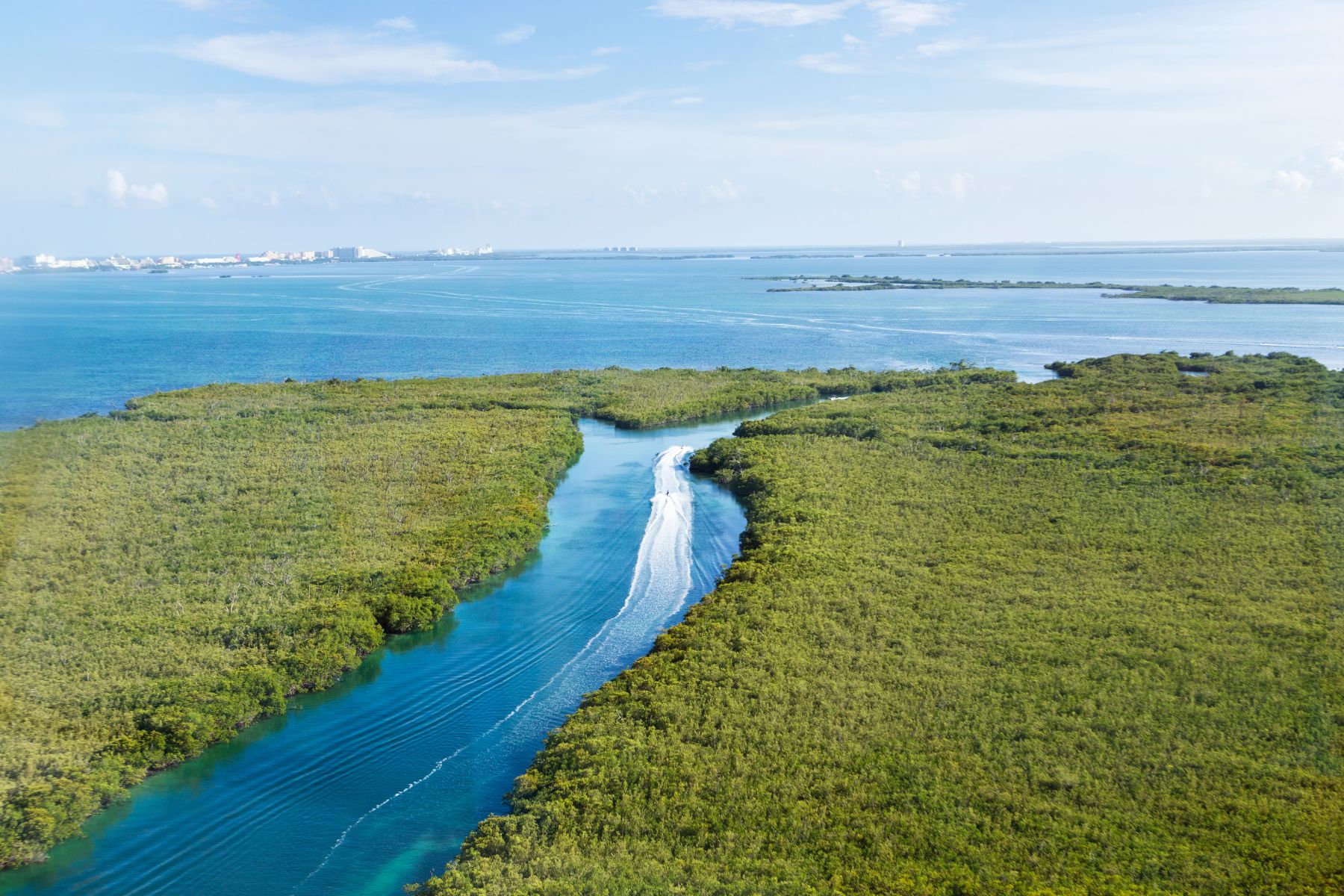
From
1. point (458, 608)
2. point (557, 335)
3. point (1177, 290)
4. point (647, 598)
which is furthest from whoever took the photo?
point (1177, 290)

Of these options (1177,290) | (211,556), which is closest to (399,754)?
(211,556)

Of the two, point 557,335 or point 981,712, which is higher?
point 557,335

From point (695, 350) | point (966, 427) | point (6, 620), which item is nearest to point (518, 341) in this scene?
point (695, 350)

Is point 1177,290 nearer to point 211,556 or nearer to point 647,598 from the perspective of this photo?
point 647,598

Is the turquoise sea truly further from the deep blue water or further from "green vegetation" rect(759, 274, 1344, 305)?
"green vegetation" rect(759, 274, 1344, 305)

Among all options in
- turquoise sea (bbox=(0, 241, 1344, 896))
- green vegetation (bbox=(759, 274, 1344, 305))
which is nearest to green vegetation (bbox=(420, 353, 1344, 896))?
turquoise sea (bbox=(0, 241, 1344, 896))

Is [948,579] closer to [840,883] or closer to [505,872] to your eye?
[840,883]

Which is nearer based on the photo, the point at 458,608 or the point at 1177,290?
the point at 458,608
